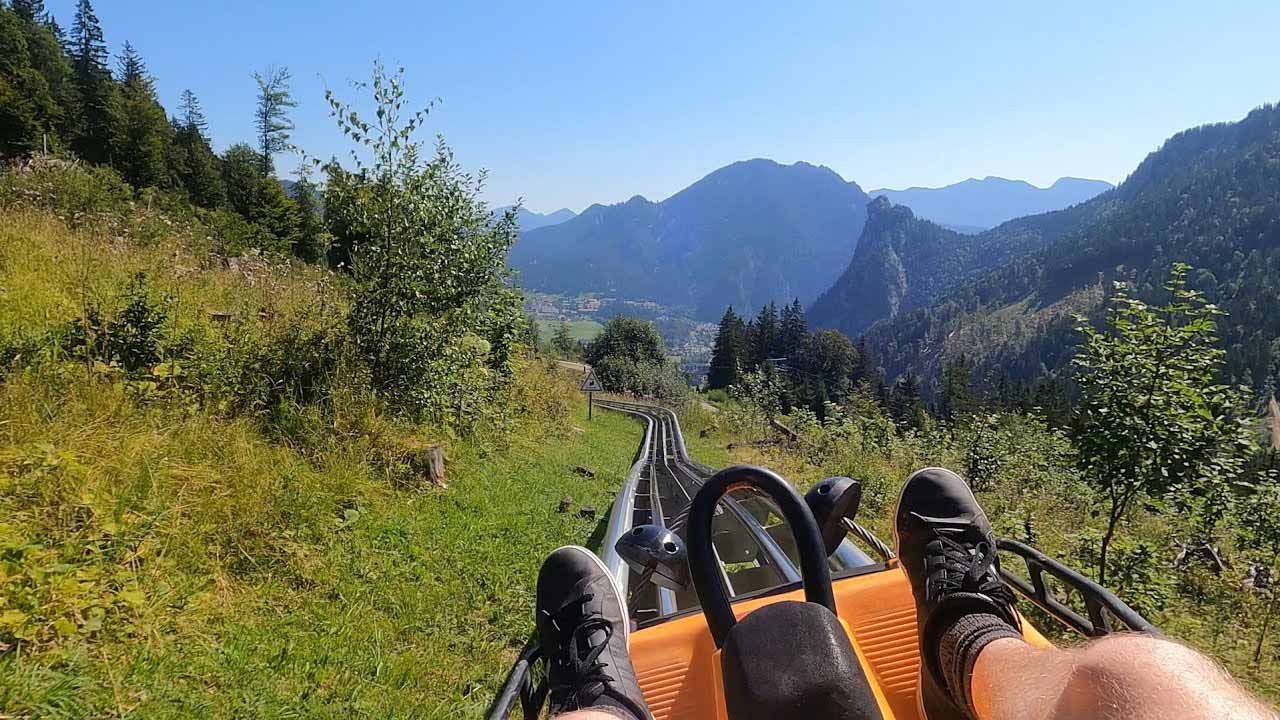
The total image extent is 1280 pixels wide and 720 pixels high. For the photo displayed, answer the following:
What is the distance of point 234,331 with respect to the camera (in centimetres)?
476

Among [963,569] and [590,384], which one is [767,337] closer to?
[590,384]

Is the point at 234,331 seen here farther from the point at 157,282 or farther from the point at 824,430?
the point at 824,430

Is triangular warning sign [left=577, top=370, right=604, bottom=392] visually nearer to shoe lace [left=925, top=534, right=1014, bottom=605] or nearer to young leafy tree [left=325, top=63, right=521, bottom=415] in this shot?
young leafy tree [left=325, top=63, right=521, bottom=415]

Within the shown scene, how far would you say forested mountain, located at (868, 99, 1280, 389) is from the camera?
10219cm

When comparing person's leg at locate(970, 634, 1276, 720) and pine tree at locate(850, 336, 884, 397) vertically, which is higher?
person's leg at locate(970, 634, 1276, 720)

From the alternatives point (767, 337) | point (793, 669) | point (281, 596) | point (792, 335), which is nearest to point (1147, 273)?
point (792, 335)

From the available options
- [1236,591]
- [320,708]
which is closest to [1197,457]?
[1236,591]

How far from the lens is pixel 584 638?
67.7 inches

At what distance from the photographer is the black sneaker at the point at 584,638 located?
1503 millimetres

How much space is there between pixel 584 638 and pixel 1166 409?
3791 mm

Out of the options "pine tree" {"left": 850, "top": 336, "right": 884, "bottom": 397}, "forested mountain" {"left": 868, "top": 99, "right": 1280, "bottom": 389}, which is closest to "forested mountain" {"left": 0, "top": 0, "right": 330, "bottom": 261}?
"pine tree" {"left": 850, "top": 336, "right": 884, "bottom": 397}

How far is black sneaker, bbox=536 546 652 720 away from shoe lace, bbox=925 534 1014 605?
1029mm

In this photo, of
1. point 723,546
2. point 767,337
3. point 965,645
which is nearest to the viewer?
point 965,645

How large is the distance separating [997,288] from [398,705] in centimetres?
19245
